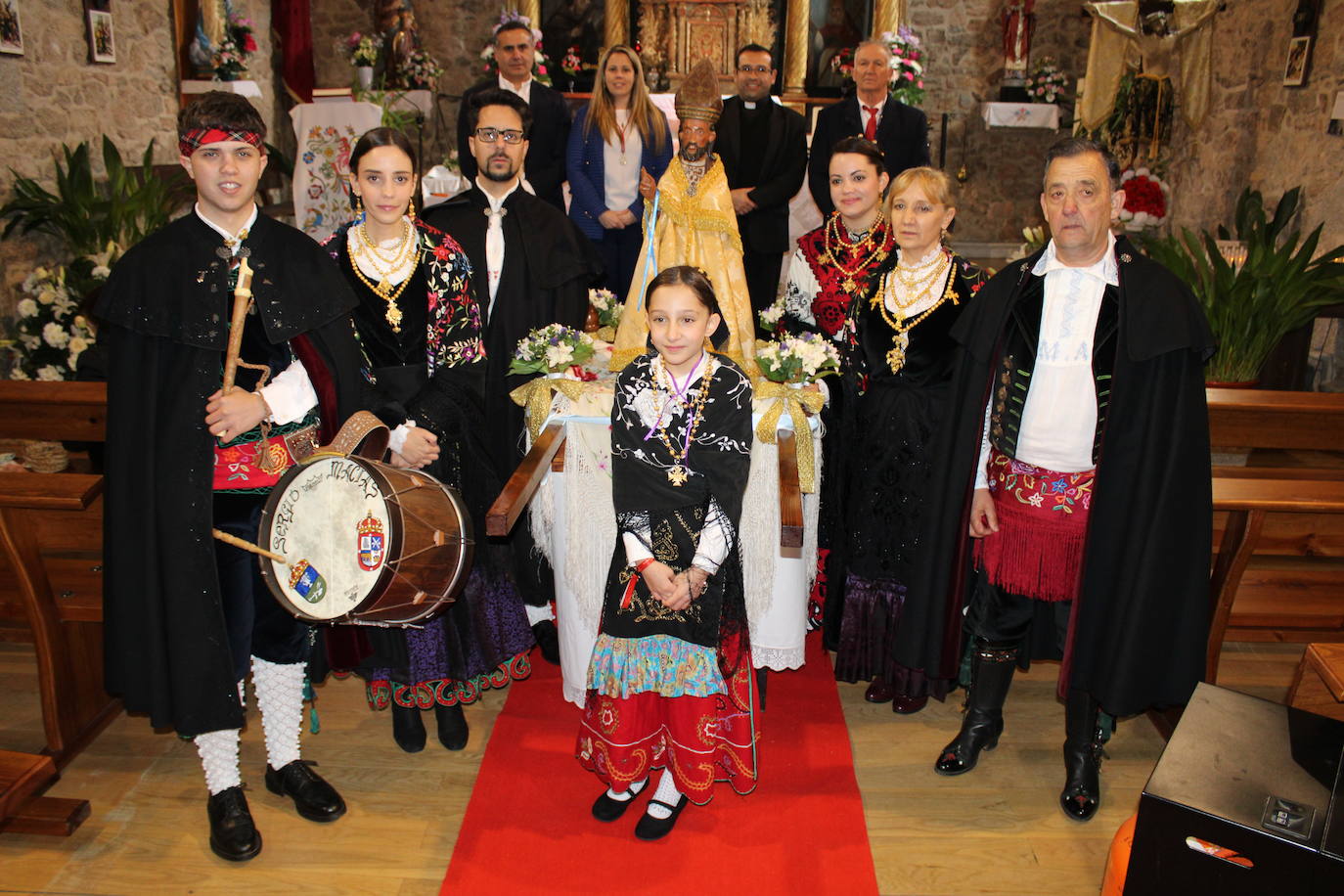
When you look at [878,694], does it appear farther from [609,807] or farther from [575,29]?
[575,29]

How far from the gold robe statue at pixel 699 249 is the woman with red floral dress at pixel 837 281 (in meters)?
0.24

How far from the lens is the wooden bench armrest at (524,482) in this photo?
2705 mm

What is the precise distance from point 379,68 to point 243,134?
774cm

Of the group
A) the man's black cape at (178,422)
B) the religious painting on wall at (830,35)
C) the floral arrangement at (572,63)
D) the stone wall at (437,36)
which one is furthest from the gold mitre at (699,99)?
the stone wall at (437,36)

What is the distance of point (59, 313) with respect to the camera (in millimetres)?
5270

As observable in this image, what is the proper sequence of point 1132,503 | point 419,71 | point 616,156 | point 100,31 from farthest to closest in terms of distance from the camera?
point 419,71, point 100,31, point 616,156, point 1132,503

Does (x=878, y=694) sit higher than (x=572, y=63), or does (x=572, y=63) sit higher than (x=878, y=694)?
(x=572, y=63)

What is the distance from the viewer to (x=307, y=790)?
120 inches

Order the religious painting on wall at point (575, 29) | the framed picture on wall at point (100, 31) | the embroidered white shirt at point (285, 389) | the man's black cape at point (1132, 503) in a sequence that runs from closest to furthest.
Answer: the embroidered white shirt at point (285, 389) → the man's black cape at point (1132, 503) → the framed picture on wall at point (100, 31) → the religious painting on wall at point (575, 29)

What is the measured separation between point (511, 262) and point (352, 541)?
144 centimetres

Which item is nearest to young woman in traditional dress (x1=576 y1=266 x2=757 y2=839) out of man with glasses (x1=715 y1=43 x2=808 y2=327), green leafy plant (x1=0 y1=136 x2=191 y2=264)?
man with glasses (x1=715 y1=43 x2=808 y2=327)

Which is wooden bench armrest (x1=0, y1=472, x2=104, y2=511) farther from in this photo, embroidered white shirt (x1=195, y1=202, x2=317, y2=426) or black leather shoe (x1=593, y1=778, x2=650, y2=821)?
black leather shoe (x1=593, y1=778, x2=650, y2=821)

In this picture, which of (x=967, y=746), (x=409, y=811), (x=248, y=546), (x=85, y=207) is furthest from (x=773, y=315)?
(x=85, y=207)

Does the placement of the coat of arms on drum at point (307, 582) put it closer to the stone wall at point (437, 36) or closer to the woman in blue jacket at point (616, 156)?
the woman in blue jacket at point (616, 156)
